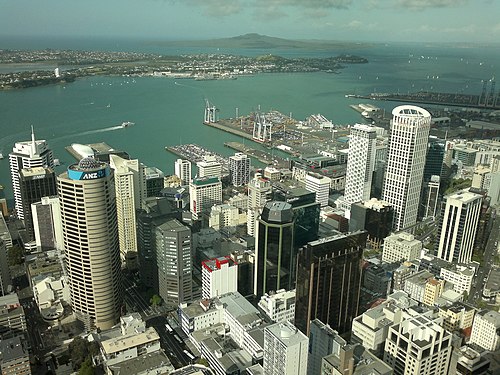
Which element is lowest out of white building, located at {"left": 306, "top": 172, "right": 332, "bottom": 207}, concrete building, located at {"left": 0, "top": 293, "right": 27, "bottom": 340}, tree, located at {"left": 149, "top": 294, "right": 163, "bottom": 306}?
tree, located at {"left": 149, "top": 294, "right": 163, "bottom": 306}

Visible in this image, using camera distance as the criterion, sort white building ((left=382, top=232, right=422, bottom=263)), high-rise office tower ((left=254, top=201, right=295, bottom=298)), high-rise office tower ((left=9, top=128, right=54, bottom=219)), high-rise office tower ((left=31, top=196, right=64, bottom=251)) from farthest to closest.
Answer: high-rise office tower ((left=9, top=128, right=54, bottom=219)), high-rise office tower ((left=31, top=196, right=64, bottom=251)), white building ((left=382, top=232, right=422, bottom=263)), high-rise office tower ((left=254, top=201, right=295, bottom=298))

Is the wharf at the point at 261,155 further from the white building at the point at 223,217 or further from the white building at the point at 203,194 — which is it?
the white building at the point at 223,217

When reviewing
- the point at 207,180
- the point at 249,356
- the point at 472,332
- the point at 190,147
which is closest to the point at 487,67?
the point at 190,147

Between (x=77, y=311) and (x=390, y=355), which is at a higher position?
(x=390, y=355)

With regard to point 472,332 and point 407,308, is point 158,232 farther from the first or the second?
point 472,332

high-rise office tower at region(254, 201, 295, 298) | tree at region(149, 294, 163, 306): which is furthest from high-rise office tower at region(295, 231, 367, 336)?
tree at region(149, 294, 163, 306)

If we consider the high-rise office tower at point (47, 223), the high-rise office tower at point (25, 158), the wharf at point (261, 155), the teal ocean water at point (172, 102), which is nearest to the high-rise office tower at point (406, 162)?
the wharf at point (261, 155)

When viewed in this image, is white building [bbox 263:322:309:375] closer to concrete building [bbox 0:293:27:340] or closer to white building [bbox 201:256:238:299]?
white building [bbox 201:256:238:299]
